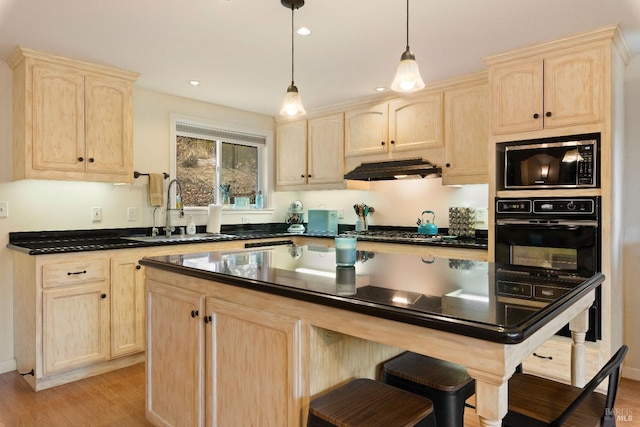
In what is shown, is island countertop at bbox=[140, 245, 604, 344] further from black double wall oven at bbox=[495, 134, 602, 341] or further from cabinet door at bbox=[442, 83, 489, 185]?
cabinet door at bbox=[442, 83, 489, 185]

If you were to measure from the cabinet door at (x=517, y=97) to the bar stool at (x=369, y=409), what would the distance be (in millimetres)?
2279

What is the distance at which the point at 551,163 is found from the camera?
2.77 meters

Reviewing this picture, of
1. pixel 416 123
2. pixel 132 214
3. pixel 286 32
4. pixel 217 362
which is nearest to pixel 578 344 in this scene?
pixel 217 362

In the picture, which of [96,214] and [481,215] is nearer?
[96,214]

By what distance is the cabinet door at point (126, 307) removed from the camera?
3.02m

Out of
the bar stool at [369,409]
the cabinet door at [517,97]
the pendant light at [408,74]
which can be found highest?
the cabinet door at [517,97]

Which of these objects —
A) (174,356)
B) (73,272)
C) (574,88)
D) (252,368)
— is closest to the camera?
(252,368)

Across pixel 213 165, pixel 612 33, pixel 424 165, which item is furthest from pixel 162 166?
pixel 612 33

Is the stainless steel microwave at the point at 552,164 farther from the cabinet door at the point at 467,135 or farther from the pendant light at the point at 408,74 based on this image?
the pendant light at the point at 408,74

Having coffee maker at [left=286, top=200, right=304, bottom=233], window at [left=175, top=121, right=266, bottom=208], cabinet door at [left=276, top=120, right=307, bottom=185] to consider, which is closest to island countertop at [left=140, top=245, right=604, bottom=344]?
window at [left=175, top=121, right=266, bottom=208]

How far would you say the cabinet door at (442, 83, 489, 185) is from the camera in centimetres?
341

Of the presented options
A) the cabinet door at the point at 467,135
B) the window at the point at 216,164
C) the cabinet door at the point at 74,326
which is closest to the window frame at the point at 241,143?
the window at the point at 216,164

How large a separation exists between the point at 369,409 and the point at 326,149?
140 inches

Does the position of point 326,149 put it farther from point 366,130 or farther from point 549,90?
point 549,90
